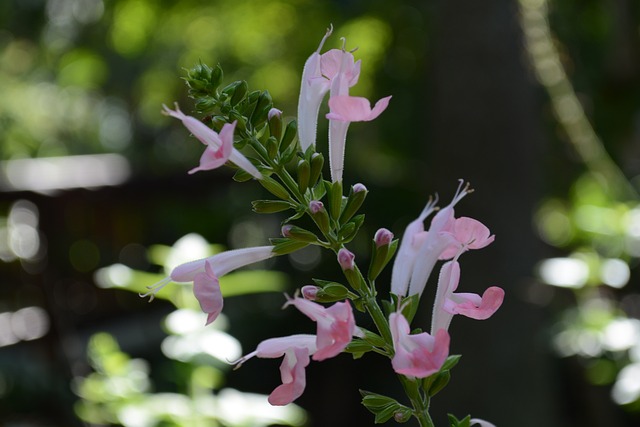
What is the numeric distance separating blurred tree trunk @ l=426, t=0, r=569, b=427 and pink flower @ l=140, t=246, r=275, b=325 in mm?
3243

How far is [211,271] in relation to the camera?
29.0 inches

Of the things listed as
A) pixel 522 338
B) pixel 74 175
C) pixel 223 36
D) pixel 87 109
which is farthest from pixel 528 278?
pixel 87 109

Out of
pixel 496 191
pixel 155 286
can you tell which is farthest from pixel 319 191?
pixel 496 191

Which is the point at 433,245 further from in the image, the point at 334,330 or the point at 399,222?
the point at 399,222

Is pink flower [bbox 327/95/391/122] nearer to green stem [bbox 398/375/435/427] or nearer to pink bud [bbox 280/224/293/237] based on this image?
pink bud [bbox 280/224/293/237]

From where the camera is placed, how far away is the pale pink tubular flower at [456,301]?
68cm

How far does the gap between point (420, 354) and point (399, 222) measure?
4828 millimetres

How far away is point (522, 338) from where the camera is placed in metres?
3.97

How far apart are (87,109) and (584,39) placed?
1470cm

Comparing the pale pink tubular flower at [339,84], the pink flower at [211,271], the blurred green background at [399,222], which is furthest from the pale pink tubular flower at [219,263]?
the blurred green background at [399,222]

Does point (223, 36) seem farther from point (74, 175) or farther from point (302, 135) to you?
point (302, 135)

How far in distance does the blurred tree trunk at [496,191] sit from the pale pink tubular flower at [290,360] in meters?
3.32

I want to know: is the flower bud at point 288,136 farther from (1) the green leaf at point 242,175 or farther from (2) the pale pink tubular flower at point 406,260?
(2) the pale pink tubular flower at point 406,260

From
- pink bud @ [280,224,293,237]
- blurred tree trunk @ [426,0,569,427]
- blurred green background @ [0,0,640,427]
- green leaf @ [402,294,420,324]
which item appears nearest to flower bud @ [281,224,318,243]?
pink bud @ [280,224,293,237]
